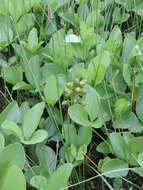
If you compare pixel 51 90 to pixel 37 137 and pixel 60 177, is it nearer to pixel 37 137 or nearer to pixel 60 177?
pixel 37 137

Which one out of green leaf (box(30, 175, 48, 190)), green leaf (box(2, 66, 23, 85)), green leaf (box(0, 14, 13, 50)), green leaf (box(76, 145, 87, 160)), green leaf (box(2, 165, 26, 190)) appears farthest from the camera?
green leaf (box(0, 14, 13, 50))

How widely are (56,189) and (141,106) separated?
390 millimetres

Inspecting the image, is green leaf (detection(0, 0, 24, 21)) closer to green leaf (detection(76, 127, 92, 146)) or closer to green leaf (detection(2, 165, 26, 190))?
green leaf (detection(76, 127, 92, 146))

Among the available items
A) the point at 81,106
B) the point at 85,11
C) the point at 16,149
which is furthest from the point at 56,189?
the point at 85,11

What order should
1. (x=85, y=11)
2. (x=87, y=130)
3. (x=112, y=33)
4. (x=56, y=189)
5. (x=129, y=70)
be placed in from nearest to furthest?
1. (x=56, y=189)
2. (x=87, y=130)
3. (x=129, y=70)
4. (x=112, y=33)
5. (x=85, y=11)

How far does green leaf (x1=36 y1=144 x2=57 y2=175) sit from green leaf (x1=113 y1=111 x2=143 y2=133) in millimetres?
195

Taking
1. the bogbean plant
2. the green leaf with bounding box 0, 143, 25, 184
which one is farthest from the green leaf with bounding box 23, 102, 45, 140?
the green leaf with bounding box 0, 143, 25, 184

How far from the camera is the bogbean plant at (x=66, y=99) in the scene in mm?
921

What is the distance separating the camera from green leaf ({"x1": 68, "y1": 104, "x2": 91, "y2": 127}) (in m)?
1.00

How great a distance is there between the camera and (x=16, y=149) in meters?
0.87

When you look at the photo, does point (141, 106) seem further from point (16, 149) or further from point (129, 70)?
point (16, 149)

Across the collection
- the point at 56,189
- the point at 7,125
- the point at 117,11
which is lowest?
the point at 56,189

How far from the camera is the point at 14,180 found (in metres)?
0.75

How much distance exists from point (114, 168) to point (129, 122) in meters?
0.17
